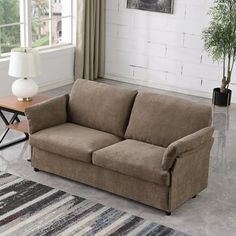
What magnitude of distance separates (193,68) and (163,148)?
3489 mm

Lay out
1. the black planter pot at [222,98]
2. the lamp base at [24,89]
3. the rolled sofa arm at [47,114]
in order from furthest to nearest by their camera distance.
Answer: the black planter pot at [222,98]
the lamp base at [24,89]
the rolled sofa arm at [47,114]

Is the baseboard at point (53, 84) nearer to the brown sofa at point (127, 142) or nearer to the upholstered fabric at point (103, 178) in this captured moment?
the brown sofa at point (127, 142)

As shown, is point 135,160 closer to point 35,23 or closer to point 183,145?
point 183,145

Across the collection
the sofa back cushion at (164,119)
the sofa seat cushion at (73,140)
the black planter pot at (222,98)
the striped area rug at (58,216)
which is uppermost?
the sofa back cushion at (164,119)

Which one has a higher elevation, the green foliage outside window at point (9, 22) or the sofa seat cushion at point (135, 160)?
the green foliage outside window at point (9, 22)

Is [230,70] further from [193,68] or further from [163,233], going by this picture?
[163,233]

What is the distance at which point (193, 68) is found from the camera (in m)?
8.02

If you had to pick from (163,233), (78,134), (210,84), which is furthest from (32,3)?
(163,233)

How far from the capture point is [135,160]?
4445mm

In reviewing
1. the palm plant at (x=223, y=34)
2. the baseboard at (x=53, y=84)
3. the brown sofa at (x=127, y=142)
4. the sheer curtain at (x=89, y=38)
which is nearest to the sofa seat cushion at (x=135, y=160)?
the brown sofa at (x=127, y=142)

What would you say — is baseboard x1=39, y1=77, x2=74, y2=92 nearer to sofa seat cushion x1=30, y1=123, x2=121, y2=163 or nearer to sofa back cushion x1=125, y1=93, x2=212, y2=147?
sofa seat cushion x1=30, y1=123, x2=121, y2=163

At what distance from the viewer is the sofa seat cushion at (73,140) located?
15.6 feet

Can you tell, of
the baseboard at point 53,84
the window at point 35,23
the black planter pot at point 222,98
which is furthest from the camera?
the baseboard at point 53,84

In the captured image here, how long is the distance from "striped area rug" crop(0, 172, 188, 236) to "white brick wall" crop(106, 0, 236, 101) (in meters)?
3.82
